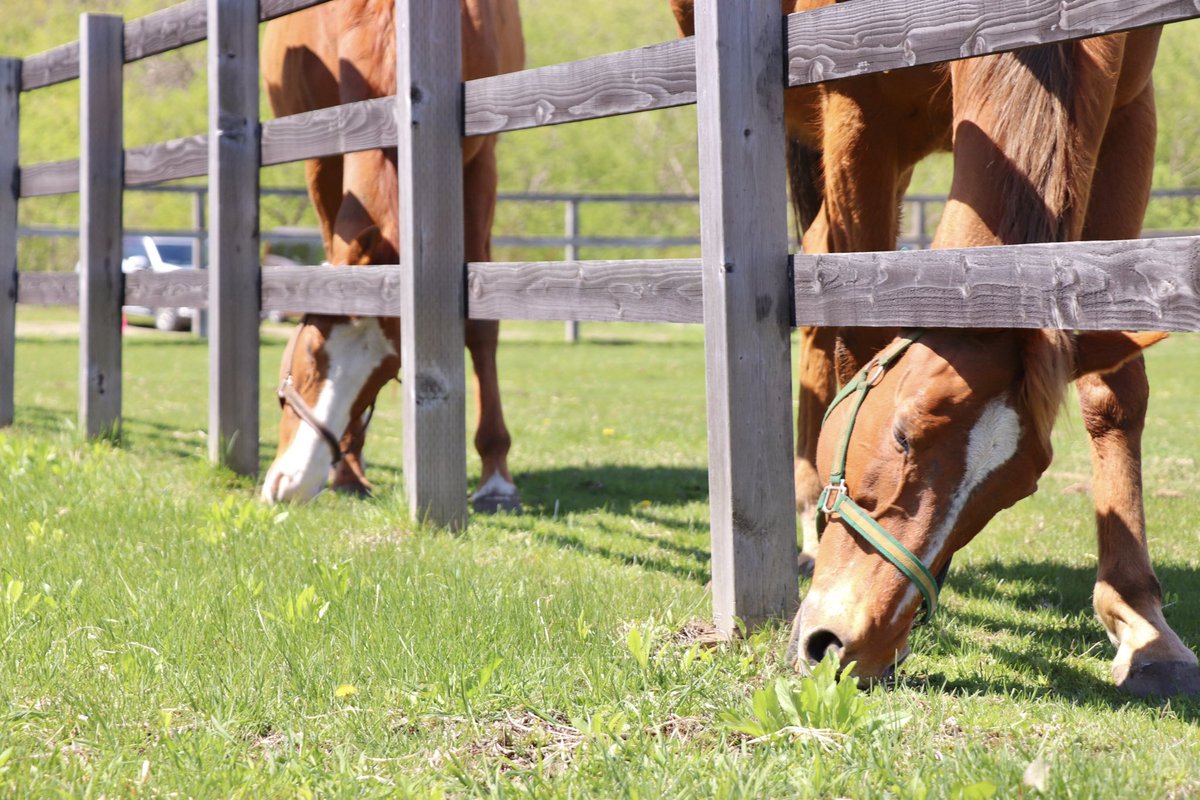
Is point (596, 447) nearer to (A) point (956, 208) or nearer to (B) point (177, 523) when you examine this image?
(B) point (177, 523)

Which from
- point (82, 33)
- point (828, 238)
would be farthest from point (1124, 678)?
point (82, 33)

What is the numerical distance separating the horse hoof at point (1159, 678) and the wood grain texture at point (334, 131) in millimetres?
2839

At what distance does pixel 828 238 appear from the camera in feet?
12.2

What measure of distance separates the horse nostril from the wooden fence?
397 millimetres

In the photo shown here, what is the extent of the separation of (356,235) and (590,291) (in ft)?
4.61

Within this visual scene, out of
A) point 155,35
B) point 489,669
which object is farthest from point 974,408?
point 155,35

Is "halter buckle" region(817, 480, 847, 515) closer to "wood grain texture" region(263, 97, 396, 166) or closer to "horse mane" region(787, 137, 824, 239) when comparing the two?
"wood grain texture" region(263, 97, 396, 166)

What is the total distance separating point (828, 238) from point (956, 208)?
1.11 meters

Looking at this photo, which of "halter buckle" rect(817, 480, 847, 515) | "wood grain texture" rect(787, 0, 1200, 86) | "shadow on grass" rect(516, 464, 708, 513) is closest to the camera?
"wood grain texture" rect(787, 0, 1200, 86)

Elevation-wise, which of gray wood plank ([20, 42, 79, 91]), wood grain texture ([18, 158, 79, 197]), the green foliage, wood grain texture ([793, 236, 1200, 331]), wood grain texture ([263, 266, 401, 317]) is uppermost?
gray wood plank ([20, 42, 79, 91])

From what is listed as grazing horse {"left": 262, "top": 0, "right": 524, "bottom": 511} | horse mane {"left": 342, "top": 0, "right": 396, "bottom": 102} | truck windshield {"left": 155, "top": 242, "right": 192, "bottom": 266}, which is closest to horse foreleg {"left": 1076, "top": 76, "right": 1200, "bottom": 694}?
grazing horse {"left": 262, "top": 0, "right": 524, "bottom": 511}

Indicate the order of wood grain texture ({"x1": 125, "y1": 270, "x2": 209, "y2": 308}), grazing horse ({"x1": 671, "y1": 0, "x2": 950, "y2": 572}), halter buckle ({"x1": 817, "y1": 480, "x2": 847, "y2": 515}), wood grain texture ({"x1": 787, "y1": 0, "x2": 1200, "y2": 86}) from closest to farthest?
wood grain texture ({"x1": 787, "y1": 0, "x2": 1200, "y2": 86}) → halter buckle ({"x1": 817, "y1": 480, "x2": 847, "y2": 515}) → grazing horse ({"x1": 671, "y1": 0, "x2": 950, "y2": 572}) → wood grain texture ({"x1": 125, "y1": 270, "x2": 209, "y2": 308})

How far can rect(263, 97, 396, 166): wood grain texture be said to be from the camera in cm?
423

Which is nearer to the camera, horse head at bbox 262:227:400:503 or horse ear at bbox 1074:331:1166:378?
horse ear at bbox 1074:331:1166:378
